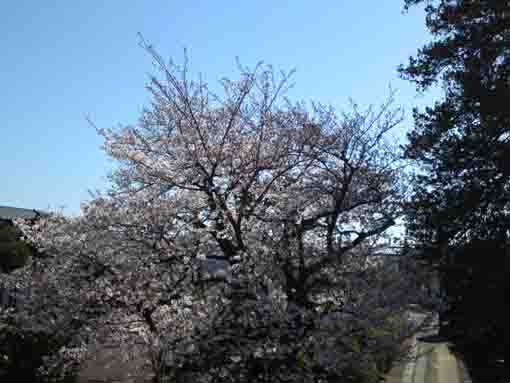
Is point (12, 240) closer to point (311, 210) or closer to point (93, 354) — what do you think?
point (93, 354)

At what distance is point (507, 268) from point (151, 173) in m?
5.72

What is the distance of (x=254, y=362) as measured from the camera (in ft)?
19.5

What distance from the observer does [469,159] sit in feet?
26.4

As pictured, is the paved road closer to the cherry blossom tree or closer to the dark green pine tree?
the dark green pine tree

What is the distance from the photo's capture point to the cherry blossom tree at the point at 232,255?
5.87m

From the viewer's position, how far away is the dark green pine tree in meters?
7.75

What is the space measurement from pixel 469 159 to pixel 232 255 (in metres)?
4.30

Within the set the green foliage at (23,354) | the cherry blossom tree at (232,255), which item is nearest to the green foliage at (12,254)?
the green foliage at (23,354)

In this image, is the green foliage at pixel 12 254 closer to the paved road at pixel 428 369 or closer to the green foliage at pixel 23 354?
the green foliage at pixel 23 354

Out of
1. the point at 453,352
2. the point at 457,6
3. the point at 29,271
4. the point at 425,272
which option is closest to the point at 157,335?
the point at 29,271

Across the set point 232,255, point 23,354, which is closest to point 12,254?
point 23,354

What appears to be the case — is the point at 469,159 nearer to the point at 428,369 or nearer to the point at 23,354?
the point at 428,369

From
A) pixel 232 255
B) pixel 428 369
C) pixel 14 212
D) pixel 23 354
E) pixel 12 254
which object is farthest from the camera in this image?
pixel 14 212

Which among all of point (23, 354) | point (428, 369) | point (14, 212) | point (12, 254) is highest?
point (14, 212)
